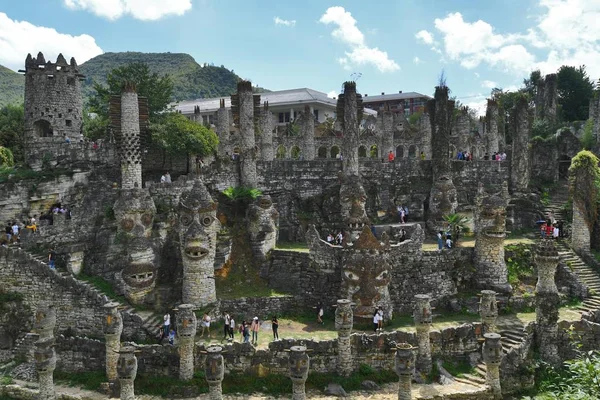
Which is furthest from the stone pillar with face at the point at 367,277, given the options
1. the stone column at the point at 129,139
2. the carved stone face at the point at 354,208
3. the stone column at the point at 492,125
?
the stone column at the point at 492,125

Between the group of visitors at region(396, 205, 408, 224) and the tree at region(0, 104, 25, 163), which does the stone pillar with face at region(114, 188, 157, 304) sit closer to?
the group of visitors at region(396, 205, 408, 224)

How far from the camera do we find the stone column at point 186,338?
63.0 ft

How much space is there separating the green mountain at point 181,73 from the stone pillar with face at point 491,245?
2971 inches

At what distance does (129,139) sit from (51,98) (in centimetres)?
1119

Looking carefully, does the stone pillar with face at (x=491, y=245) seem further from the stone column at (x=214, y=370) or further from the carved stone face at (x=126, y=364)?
the carved stone face at (x=126, y=364)

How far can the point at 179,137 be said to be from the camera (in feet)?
102

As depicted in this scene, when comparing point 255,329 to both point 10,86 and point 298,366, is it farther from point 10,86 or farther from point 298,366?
point 10,86

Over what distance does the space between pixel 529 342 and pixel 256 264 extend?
1365cm

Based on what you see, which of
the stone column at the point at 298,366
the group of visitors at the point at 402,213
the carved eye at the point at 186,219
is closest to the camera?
the stone column at the point at 298,366

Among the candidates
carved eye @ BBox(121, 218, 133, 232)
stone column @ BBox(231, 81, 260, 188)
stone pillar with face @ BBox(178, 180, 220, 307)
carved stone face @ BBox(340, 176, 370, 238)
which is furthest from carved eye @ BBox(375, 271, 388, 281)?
carved eye @ BBox(121, 218, 133, 232)

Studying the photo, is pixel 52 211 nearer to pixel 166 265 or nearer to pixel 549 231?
pixel 166 265

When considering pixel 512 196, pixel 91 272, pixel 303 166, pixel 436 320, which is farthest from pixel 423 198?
pixel 91 272

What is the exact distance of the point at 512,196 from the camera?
34.4 meters

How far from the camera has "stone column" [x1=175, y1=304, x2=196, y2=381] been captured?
19188 millimetres
